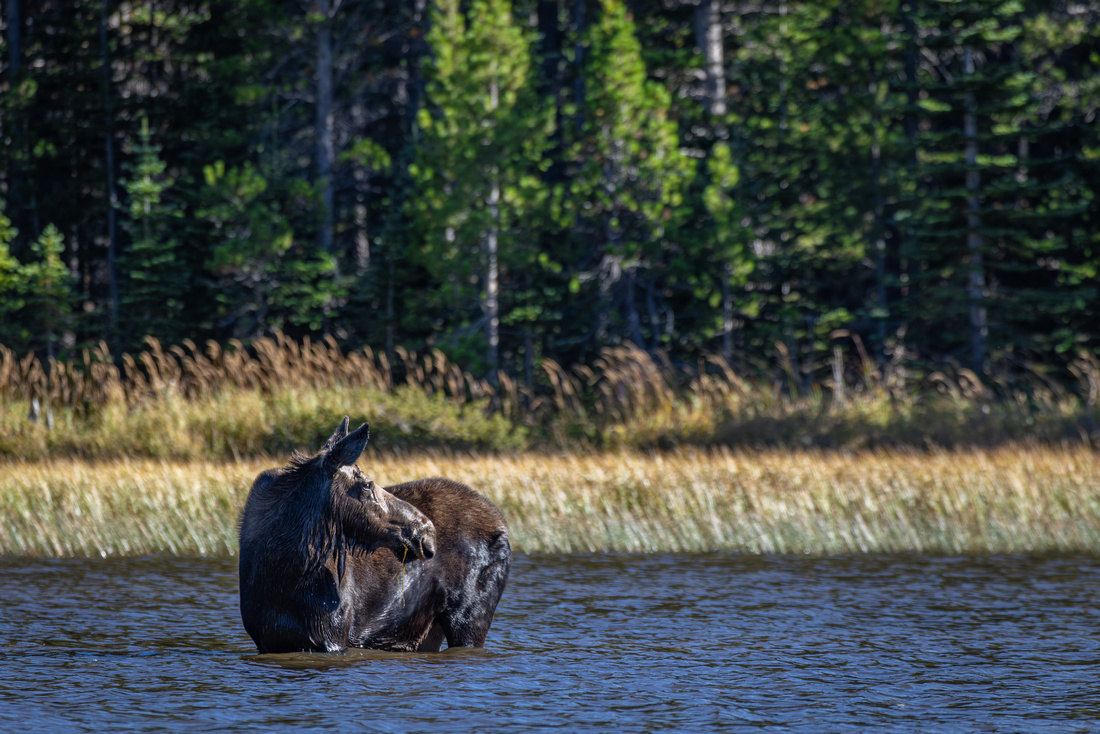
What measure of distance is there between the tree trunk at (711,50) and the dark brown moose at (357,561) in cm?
2381

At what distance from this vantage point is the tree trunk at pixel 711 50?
3023cm

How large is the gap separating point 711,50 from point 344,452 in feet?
82.4

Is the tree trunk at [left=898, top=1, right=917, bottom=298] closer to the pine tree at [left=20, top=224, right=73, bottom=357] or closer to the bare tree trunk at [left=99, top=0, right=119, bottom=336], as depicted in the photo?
the pine tree at [left=20, top=224, right=73, bottom=357]

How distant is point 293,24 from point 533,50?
6.13 metres

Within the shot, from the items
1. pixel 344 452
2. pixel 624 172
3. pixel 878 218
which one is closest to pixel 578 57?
pixel 624 172

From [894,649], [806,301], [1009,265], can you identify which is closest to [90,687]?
[894,649]

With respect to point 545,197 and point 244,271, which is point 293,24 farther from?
point 545,197

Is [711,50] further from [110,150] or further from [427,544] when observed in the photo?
[427,544]

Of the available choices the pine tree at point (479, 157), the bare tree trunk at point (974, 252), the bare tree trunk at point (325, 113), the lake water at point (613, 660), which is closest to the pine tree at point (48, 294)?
the bare tree trunk at point (325, 113)

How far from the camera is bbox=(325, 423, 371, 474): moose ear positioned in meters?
7.07

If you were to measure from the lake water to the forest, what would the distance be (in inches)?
614

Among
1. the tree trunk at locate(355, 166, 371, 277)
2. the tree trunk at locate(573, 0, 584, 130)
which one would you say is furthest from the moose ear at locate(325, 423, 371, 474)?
the tree trunk at locate(355, 166, 371, 277)

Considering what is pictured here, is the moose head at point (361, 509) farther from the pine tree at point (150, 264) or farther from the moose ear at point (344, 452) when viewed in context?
the pine tree at point (150, 264)

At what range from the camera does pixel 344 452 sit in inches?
280
